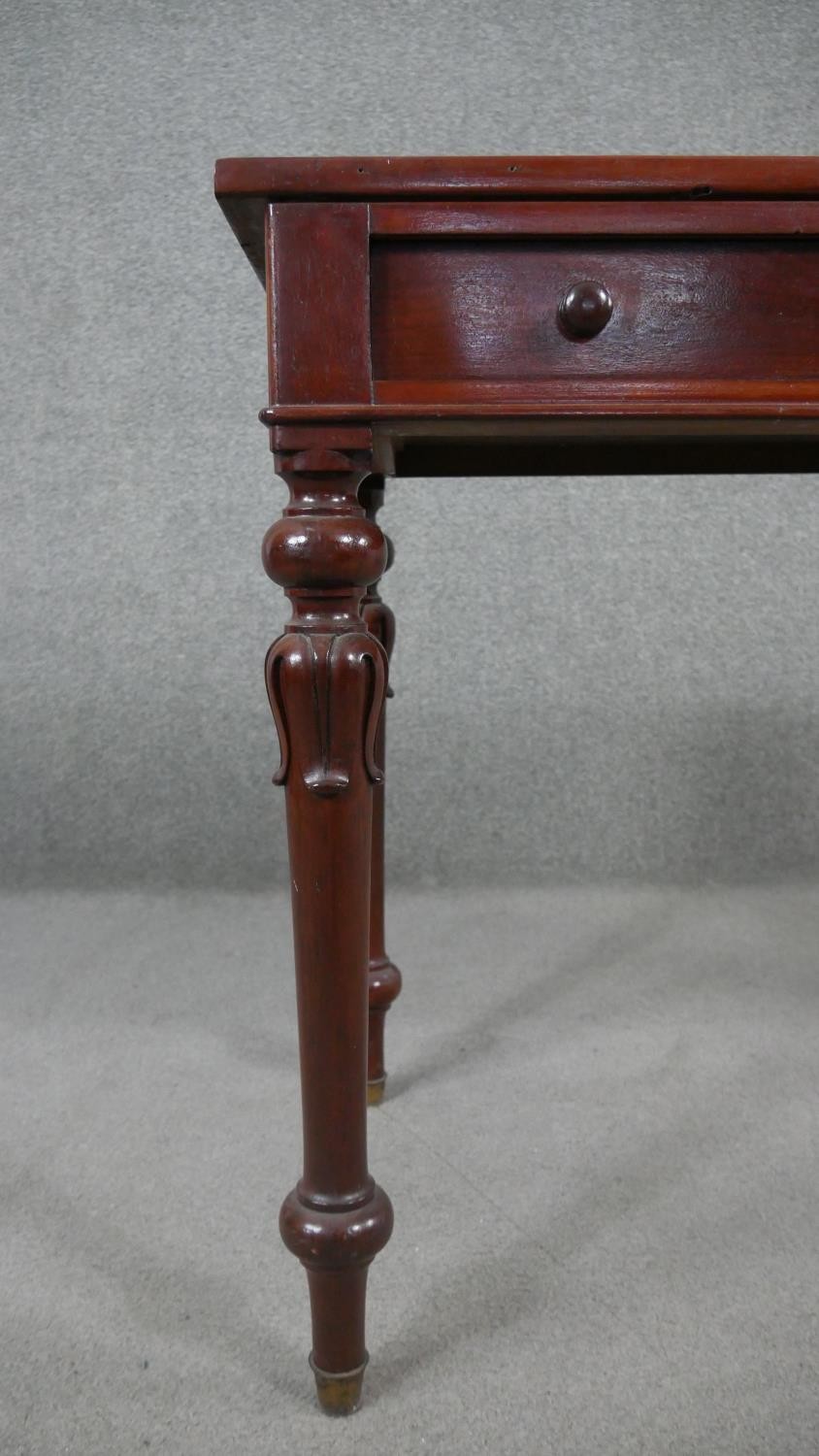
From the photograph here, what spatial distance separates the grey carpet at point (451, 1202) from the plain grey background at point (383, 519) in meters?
0.29

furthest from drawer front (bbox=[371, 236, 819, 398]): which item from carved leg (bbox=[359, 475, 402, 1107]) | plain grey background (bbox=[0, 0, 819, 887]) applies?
plain grey background (bbox=[0, 0, 819, 887])

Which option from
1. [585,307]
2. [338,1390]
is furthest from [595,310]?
[338,1390]

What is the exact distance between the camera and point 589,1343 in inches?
27.7

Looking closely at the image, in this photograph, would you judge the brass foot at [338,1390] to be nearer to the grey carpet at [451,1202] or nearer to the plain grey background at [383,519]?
the grey carpet at [451,1202]

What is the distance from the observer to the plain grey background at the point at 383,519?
1.68m

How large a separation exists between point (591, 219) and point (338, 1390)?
60 centimetres

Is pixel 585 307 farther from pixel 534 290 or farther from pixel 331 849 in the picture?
pixel 331 849

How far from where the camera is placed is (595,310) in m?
0.62

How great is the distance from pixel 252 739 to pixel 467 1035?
25.5 inches

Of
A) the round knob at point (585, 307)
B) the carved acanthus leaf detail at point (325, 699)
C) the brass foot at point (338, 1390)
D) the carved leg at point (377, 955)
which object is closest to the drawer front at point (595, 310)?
the round knob at point (585, 307)

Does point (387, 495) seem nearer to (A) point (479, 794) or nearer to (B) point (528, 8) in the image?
(A) point (479, 794)

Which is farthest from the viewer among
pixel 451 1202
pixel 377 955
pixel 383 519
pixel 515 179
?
pixel 383 519

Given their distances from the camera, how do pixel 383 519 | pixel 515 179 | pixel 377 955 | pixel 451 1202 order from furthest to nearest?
pixel 383 519 → pixel 377 955 → pixel 451 1202 → pixel 515 179

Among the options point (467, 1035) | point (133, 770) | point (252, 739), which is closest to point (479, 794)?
point (252, 739)
